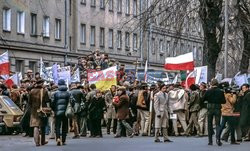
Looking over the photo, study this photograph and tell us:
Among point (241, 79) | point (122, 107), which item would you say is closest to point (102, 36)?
point (241, 79)

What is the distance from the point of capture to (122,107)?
31672 mm

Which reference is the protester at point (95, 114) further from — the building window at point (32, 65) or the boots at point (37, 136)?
the building window at point (32, 65)

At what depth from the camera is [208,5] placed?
3756 centimetres

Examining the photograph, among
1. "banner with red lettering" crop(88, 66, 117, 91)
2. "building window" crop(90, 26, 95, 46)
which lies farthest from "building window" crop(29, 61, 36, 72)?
"banner with red lettering" crop(88, 66, 117, 91)

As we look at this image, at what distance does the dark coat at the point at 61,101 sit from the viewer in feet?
88.2

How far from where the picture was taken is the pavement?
2533 centimetres

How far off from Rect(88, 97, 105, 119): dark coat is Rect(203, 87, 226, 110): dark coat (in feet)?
22.3

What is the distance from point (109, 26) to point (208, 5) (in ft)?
132

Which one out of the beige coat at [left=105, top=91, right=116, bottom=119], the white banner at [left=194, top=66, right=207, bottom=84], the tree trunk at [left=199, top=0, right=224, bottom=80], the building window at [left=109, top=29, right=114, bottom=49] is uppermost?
the building window at [left=109, top=29, right=114, bottom=49]

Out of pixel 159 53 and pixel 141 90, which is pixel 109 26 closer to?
pixel 159 53

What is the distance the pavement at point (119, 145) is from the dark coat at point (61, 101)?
1.00 m

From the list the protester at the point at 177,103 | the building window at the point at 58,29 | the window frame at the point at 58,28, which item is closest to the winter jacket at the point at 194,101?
the protester at the point at 177,103

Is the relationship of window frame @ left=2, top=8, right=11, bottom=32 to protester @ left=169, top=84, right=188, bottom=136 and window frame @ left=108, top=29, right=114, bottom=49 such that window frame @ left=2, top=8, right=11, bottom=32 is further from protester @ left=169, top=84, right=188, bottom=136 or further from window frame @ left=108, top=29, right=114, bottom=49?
protester @ left=169, top=84, right=188, bottom=136

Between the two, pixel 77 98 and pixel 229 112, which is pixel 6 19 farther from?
pixel 229 112
